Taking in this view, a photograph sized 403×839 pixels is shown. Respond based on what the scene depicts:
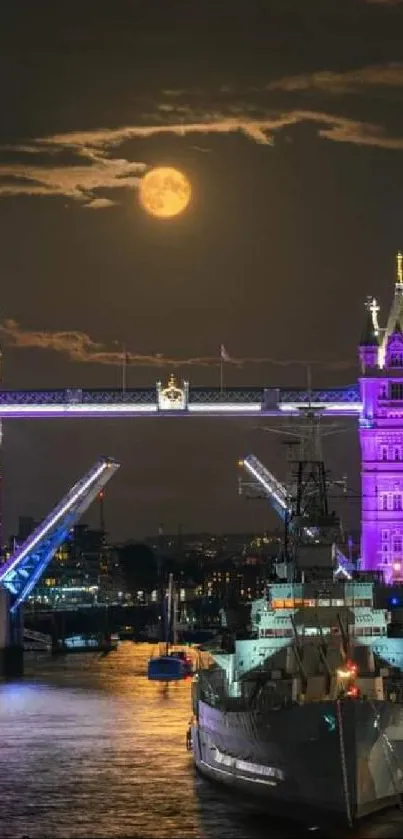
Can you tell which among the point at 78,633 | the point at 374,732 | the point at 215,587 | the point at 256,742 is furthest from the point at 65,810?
the point at 215,587

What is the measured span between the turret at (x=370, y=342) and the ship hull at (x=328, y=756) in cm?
5497

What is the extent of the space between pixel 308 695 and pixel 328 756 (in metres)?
2.83

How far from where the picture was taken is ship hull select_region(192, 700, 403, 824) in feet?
113

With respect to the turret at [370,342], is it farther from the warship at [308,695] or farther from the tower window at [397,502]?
the warship at [308,695]

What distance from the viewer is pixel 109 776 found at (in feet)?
146

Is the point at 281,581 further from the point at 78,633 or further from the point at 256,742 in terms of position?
the point at 78,633

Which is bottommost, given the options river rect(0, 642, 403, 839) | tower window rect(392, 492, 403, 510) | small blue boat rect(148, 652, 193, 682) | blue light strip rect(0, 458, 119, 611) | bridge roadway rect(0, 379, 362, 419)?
river rect(0, 642, 403, 839)

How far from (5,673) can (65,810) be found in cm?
4952

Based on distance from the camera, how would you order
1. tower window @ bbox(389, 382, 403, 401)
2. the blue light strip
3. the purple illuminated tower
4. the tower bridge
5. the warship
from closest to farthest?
1. the warship
2. the blue light strip
3. the tower bridge
4. the purple illuminated tower
5. tower window @ bbox(389, 382, 403, 401)

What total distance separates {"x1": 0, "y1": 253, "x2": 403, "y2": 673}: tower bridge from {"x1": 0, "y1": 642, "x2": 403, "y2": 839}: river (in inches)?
456

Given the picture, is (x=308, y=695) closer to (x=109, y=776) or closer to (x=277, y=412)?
(x=109, y=776)

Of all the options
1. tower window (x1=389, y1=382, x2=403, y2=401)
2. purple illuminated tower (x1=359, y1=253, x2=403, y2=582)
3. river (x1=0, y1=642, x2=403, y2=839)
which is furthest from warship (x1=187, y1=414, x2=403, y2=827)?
tower window (x1=389, y1=382, x2=403, y2=401)

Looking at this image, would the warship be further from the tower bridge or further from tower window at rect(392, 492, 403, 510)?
tower window at rect(392, 492, 403, 510)

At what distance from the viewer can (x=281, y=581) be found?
1836 inches
